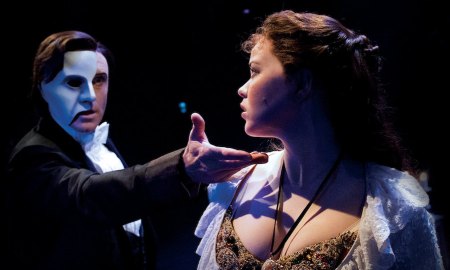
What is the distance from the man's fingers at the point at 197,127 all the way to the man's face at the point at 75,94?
829 millimetres

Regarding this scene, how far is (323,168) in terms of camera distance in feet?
3.87

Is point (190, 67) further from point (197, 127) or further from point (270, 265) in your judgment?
point (270, 265)

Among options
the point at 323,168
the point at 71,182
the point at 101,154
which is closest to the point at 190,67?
the point at 101,154

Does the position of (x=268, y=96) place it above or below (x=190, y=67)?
above

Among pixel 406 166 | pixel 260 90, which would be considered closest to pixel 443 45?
pixel 406 166

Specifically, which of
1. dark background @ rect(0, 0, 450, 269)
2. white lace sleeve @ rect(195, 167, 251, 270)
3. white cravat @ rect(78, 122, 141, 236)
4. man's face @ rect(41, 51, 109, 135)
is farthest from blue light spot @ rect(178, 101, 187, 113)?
white lace sleeve @ rect(195, 167, 251, 270)

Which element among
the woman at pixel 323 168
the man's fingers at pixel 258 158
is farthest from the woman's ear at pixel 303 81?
the man's fingers at pixel 258 158

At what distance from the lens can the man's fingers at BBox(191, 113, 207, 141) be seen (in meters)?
1.09

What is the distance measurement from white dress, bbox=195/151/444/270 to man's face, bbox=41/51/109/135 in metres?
0.95

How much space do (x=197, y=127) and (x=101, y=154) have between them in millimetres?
1035

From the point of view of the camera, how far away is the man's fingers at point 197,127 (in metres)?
1.09

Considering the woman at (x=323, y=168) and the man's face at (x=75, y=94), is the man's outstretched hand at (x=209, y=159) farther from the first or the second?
the man's face at (x=75, y=94)

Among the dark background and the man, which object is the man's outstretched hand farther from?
the dark background

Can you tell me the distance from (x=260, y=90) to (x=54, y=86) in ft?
3.43
